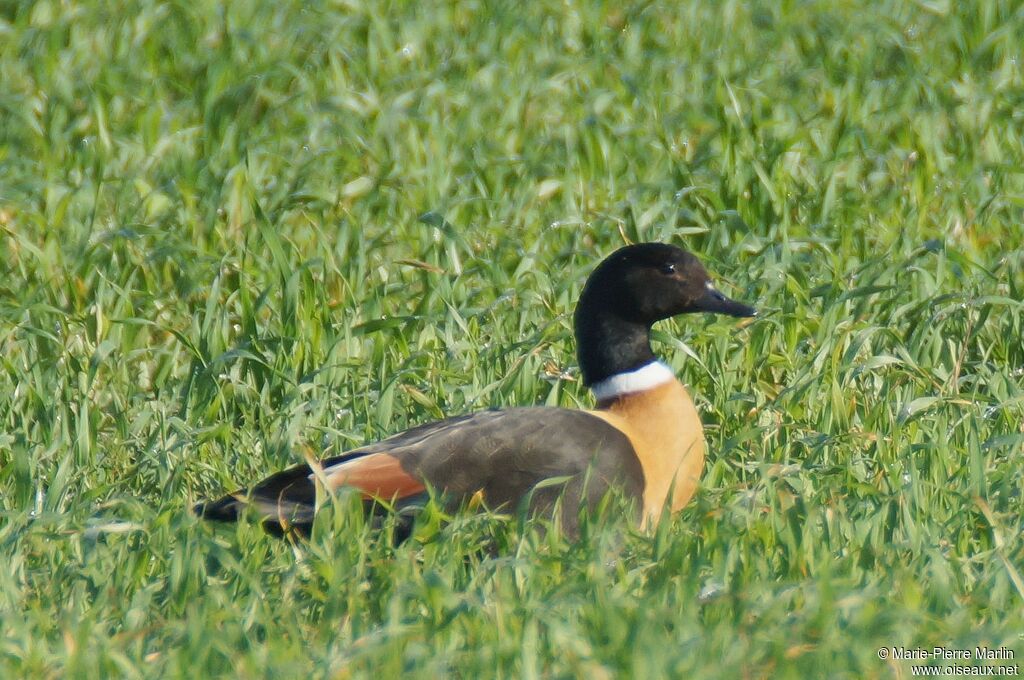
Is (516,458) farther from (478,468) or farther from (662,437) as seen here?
(662,437)

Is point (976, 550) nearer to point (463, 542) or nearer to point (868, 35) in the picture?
point (463, 542)

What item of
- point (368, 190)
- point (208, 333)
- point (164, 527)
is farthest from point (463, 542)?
point (368, 190)

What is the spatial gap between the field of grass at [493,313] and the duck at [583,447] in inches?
5.1

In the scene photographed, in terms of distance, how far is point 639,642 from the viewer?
302cm

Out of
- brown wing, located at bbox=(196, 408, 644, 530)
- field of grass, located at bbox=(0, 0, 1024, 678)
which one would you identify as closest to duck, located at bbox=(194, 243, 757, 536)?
brown wing, located at bbox=(196, 408, 644, 530)

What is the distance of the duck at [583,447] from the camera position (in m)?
4.08

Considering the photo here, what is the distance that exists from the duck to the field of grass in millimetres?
130

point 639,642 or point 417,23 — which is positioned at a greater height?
point 639,642

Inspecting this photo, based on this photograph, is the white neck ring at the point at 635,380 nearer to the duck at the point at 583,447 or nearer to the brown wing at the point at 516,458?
the duck at the point at 583,447

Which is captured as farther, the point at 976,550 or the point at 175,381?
the point at 175,381

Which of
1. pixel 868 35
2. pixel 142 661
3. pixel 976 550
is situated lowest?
pixel 868 35

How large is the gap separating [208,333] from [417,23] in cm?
399

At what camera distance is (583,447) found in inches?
168

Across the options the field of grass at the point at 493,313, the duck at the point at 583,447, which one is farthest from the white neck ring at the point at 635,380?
the field of grass at the point at 493,313
